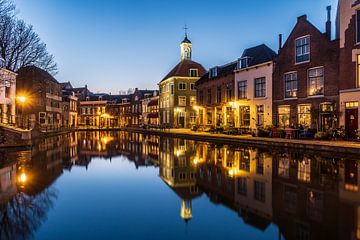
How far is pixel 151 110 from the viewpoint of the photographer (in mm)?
69875

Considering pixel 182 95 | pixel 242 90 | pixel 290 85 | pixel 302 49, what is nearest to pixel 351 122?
pixel 290 85

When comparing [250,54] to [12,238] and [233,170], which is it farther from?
[12,238]

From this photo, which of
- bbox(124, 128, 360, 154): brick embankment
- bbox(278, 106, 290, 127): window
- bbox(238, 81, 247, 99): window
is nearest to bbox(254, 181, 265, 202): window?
bbox(124, 128, 360, 154): brick embankment

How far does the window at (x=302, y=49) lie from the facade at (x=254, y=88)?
2.92m

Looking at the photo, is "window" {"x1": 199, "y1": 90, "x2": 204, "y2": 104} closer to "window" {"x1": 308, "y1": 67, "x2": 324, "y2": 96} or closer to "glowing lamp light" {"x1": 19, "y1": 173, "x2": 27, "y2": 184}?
"window" {"x1": 308, "y1": 67, "x2": 324, "y2": 96}

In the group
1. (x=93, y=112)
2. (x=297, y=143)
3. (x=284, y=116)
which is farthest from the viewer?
(x=93, y=112)

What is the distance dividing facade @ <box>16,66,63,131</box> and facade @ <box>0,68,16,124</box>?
72.1 inches

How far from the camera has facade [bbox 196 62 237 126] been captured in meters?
37.0

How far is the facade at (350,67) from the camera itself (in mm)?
21109

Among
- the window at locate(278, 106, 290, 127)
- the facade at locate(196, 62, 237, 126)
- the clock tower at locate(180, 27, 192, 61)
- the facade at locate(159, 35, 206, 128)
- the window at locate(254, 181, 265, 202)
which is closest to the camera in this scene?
the window at locate(254, 181, 265, 202)

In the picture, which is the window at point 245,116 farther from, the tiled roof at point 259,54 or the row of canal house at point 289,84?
the tiled roof at point 259,54

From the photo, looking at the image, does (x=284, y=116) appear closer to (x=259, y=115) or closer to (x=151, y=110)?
(x=259, y=115)

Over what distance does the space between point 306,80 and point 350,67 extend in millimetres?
4169

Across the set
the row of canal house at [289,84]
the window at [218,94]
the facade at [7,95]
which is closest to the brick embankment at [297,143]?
the row of canal house at [289,84]
